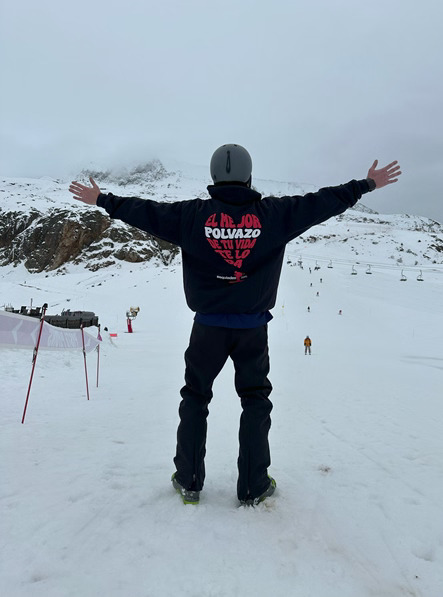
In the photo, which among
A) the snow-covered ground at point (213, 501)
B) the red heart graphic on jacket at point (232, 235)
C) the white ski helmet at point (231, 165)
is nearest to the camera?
the snow-covered ground at point (213, 501)

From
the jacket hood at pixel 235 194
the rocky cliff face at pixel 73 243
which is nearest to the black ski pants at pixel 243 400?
the jacket hood at pixel 235 194

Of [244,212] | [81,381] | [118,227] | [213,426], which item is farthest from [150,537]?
[118,227]

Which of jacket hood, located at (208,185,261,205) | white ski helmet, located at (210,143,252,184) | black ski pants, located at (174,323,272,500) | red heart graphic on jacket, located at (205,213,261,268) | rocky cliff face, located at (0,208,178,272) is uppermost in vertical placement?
rocky cliff face, located at (0,208,178,272)

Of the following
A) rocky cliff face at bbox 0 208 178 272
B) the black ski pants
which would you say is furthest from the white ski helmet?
rocky cliff face at bbox 0 208 178 272

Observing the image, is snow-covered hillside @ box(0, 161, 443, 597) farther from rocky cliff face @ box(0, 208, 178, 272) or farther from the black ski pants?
rocky cliff face @ box(0, 208, 178, 272)

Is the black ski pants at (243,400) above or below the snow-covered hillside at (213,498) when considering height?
above

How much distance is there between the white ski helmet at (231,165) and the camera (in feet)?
8.23

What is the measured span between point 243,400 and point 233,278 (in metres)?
0.87

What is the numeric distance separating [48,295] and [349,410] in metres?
50.5

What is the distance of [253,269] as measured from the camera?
2482mm

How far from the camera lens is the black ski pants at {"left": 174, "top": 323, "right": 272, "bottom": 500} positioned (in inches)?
96.9

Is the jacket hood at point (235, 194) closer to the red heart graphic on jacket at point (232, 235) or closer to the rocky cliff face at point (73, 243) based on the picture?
the red heart graphic on jacket at point (232, 235)

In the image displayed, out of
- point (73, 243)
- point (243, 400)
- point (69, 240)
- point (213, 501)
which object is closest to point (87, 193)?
point (243, 400)

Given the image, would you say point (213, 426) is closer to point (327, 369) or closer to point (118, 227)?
point (327, 369)
